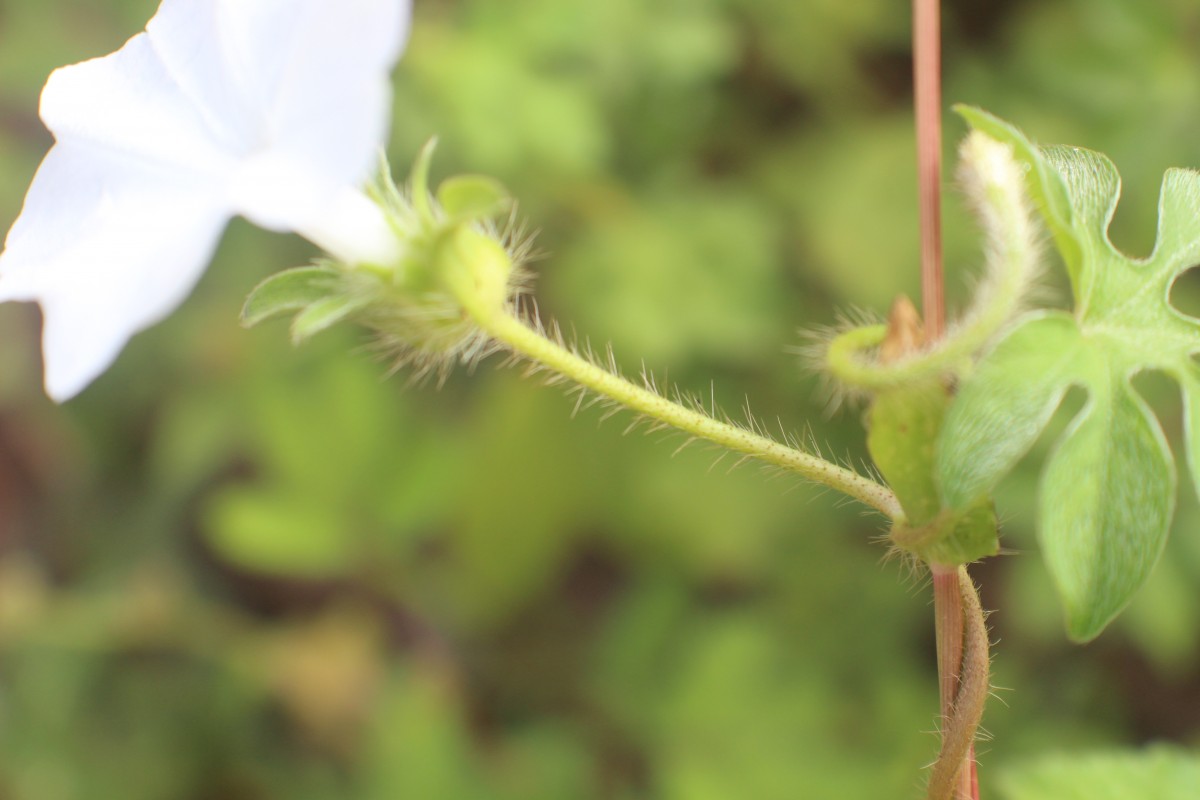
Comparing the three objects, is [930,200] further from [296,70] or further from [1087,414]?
[296,70]

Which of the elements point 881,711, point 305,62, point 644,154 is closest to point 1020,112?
point 644,154

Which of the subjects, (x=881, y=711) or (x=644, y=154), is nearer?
(x=881, y=711)

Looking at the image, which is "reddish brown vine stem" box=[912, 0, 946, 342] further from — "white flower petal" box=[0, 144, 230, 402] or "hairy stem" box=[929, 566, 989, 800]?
"white flower petal" box=[0, 144, 230, 402]

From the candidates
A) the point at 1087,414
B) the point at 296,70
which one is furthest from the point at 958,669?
the point at 296,70

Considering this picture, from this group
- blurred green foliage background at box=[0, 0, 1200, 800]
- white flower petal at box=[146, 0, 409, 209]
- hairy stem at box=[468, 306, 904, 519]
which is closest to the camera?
white flower petal at box=[146, 0, 409, 209]

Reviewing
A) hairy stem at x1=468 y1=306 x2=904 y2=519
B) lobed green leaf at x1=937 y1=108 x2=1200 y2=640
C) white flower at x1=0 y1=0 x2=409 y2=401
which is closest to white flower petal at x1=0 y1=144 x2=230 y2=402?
white flower at x1=0 y1=0 x2=409 y2=401

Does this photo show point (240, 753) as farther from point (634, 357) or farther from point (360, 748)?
point (634, 357)
